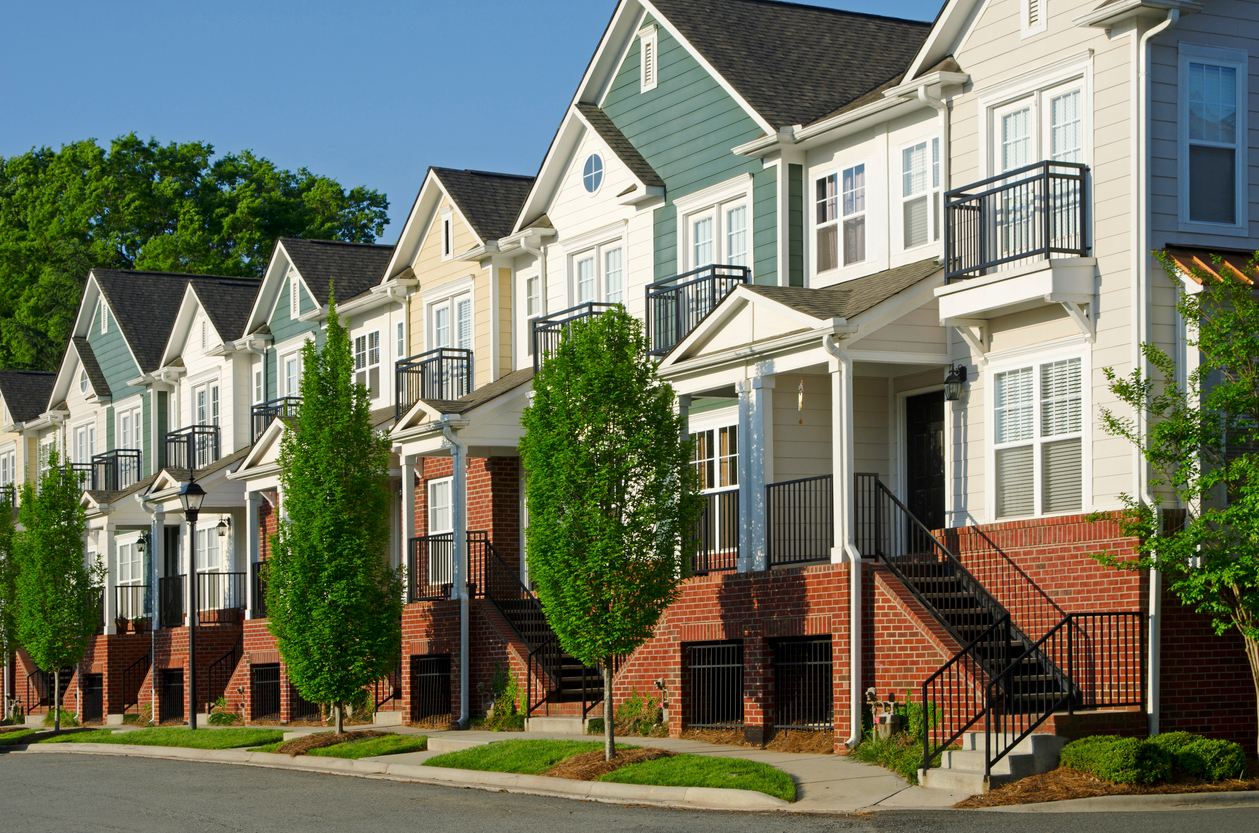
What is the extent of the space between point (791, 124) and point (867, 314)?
4730 mm

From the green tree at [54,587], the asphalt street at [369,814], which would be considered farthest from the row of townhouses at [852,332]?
the green tree at [54,587]

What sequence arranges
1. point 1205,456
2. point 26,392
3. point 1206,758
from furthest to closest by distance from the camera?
point 26,392, point 1205,456, point 1206,758

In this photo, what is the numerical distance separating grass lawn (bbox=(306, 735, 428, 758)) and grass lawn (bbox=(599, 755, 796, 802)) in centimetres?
580

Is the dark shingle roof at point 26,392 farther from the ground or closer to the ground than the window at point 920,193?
closer to the ground

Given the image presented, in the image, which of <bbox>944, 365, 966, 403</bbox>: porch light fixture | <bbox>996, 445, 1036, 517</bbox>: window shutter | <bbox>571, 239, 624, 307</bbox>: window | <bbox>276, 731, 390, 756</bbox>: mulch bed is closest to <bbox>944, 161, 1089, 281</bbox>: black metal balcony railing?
<bbox>944, 365, 966, 403</bbox>: porch light fixture

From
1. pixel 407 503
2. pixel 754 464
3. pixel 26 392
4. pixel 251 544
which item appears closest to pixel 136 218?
Answer: pixel 26 392

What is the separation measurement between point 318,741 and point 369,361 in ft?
41.1

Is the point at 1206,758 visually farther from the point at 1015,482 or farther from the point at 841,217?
the point at 841,217

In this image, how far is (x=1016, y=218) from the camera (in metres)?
19.3

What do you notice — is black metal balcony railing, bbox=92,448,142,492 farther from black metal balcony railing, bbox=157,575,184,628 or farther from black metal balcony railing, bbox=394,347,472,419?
black metal balcony railing, bbox=394,347,472,419

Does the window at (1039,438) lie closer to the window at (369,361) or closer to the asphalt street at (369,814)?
the asphalt street at (369,814)

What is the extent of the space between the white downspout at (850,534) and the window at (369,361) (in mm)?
17236

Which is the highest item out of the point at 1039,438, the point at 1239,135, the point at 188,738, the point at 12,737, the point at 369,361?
the point at 1239,135

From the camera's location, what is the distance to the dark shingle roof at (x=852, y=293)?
20.1 meters
